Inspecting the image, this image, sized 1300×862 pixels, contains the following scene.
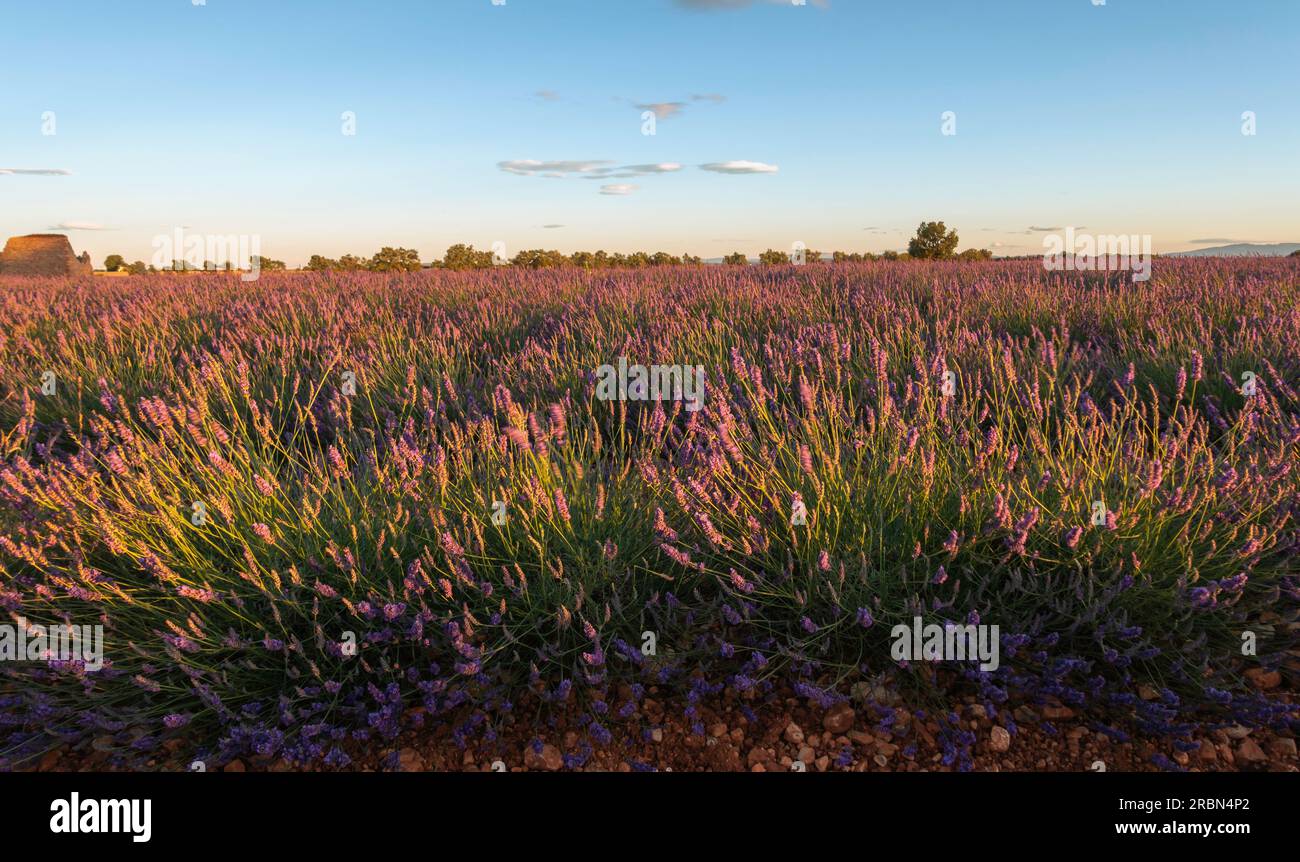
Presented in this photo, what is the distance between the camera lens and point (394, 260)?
50.2 feet

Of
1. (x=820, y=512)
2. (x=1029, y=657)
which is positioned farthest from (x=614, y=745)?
(x=1029, y=657)

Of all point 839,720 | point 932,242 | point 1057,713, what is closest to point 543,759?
point 839,720

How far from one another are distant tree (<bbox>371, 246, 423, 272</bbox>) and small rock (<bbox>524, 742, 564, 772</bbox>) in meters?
14.6

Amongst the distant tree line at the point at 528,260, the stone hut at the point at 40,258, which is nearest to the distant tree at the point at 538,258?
the distant tree line at the point at 528,260

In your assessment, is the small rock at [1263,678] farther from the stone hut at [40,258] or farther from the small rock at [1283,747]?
the stone hut at [40,258]

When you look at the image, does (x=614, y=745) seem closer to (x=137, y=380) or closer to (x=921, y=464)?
(x=921, y=464)

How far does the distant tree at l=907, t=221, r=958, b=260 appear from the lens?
18.0 m

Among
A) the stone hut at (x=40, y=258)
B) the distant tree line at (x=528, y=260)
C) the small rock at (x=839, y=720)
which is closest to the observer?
the small rock at (x=839, y=720)

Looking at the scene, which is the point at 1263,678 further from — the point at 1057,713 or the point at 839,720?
the point at 839,720

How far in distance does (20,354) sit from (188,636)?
5.26m

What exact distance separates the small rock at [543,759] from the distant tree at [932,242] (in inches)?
715

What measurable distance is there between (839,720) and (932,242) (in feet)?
62.4

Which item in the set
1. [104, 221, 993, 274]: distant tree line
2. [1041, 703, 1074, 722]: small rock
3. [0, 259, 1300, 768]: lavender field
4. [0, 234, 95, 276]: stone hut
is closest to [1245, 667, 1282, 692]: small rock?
[0, 259, 1300, 768]: lavender field

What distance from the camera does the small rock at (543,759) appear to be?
171cm
